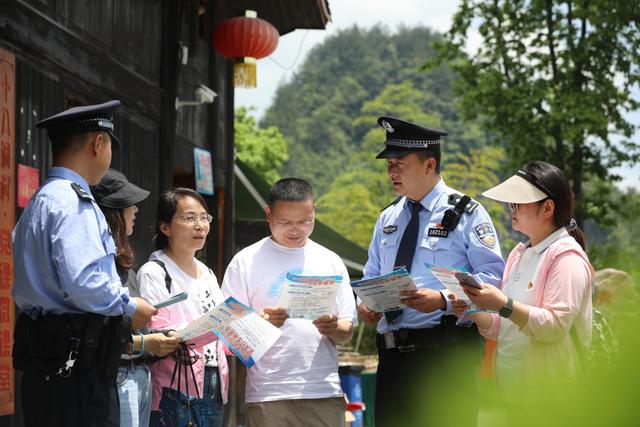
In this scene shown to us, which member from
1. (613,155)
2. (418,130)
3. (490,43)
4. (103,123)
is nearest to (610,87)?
(613,155)

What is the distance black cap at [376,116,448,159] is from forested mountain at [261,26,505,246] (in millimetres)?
37409

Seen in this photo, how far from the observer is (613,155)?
23.9 m

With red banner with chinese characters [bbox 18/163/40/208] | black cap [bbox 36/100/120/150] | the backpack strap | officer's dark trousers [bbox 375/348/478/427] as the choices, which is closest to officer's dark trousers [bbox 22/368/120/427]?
black cap [bbox 36/100/120/150]

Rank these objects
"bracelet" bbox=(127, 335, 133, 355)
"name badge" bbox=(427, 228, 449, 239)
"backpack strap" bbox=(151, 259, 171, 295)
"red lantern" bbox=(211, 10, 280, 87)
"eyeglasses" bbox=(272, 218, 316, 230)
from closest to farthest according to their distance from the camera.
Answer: "bracelet" bbox=(127, 335, 133, 355) < "backpack strap" bbox=(151, 259, 171, 295) < "name badge" bbox=(427, 228, 449, 239) < "eyeglasses" bbox=(272, 218, 316, 230) < "red lantern" bbox=(211, 10, 280, 87)

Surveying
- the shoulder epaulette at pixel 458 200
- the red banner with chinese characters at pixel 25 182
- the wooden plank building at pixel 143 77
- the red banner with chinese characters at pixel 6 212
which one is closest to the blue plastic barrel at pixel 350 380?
the wooden plank building at pixel 143 77

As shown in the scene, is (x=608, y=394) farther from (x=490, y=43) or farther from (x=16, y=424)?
(x=490, y=43)

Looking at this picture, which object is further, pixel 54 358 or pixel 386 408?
pixel 386 408

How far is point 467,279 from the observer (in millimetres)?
4348

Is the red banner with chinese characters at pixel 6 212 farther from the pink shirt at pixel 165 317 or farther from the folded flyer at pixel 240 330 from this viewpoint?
the folded flyer at pixel 240 330

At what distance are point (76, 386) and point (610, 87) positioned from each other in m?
21.1

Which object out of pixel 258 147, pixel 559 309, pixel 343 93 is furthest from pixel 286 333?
pixel 343 93

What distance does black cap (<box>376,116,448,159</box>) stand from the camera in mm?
5289

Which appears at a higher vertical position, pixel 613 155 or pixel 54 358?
pixel 613 155

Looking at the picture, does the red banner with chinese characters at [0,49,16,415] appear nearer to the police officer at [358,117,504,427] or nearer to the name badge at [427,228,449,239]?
the police officer at [358,117,504,427]
